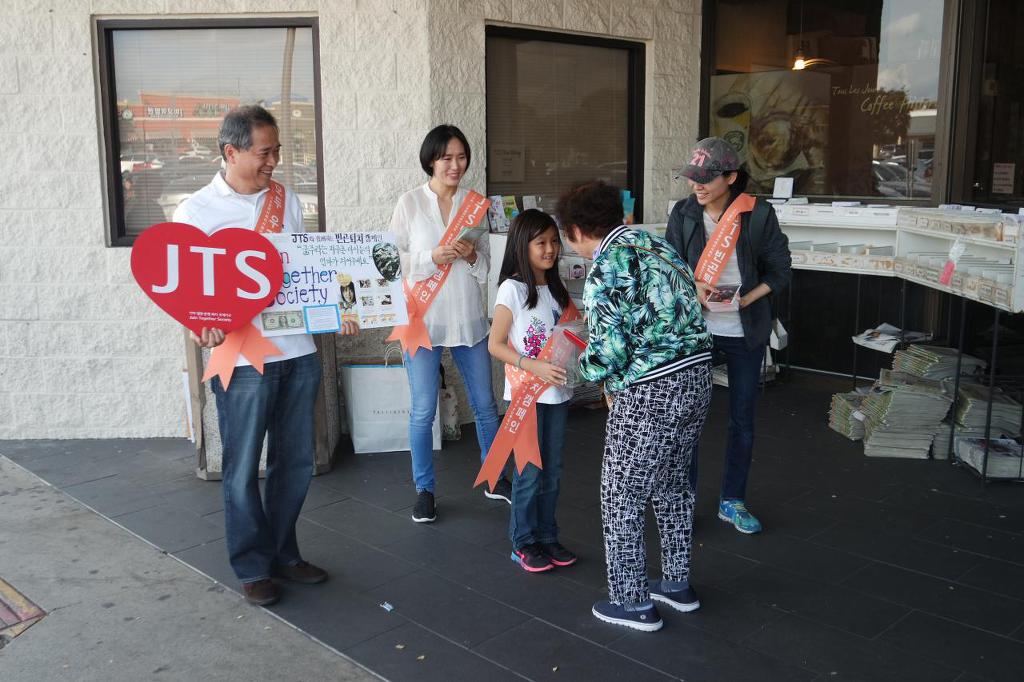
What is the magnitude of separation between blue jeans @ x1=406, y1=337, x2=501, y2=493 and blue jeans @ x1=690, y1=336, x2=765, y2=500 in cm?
109

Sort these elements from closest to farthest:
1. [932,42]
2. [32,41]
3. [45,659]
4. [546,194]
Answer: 1. [45,659]
2. [32,41]
3. [932,42]
4. [546,194]

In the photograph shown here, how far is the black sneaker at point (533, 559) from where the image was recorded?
3.92 meters

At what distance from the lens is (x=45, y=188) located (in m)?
5.73

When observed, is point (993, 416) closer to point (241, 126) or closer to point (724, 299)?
point (724, 299)

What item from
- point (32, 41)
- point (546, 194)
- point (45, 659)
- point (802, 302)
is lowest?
point (45, 659)

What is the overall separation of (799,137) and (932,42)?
3.67ft

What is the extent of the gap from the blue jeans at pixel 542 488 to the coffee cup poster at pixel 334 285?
2.46 feet

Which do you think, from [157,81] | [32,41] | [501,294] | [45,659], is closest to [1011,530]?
[501,294]

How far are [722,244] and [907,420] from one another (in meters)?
2.00

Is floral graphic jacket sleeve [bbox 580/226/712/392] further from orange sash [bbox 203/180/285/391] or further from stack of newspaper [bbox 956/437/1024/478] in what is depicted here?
stack of newspaper [bbox 956/437/1024/478]

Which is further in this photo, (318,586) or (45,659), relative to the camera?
(318,586)

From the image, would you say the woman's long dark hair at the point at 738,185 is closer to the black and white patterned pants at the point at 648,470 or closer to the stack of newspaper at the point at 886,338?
the black and white patterned pants at the point at 648,470

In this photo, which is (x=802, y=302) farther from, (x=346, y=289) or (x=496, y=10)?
(x=346, y=289)

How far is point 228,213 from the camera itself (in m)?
3.52
